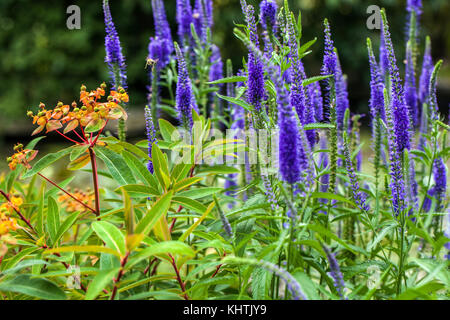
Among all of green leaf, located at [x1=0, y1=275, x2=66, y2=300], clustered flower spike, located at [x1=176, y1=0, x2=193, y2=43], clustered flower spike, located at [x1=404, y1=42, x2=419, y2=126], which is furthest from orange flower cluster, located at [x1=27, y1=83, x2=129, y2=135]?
clustered flower spike, located at [x1=404, y1=42, x2=419, y2=126]

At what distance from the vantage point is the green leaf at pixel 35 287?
1127 mm

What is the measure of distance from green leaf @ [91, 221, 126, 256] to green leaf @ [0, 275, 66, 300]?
19cm

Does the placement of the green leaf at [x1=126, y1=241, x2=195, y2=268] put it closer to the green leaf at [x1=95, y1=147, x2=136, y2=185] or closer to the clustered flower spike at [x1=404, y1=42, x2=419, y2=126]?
the green leaf at [x1=95, y1=147, x2=136, y2=185]

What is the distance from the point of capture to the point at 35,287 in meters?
1.15

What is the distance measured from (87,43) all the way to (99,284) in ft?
22.1

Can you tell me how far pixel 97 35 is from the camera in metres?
7.25

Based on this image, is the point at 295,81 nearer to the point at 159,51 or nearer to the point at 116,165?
the point at 116,165

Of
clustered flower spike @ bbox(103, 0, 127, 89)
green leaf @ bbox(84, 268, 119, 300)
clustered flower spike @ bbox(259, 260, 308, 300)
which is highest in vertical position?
clustered flower spike @ bbox(103, 0, 127, 89)

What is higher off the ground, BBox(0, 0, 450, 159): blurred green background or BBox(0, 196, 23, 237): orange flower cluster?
BBox(0, 0, 450, 159): blurred green background

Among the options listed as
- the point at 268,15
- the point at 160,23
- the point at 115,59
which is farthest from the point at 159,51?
the point at 268,15

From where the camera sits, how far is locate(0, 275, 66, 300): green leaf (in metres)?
1.13

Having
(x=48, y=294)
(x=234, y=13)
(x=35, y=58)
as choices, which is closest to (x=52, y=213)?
(x=48, y=294)

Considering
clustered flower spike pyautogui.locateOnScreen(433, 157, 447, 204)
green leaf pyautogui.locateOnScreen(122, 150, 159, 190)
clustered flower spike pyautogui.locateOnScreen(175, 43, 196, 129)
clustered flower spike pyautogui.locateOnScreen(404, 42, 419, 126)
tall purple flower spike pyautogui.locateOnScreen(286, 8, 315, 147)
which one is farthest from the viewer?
clustered flower spike pyautogui.locateOnScreen(404, 42, 419, 126)
